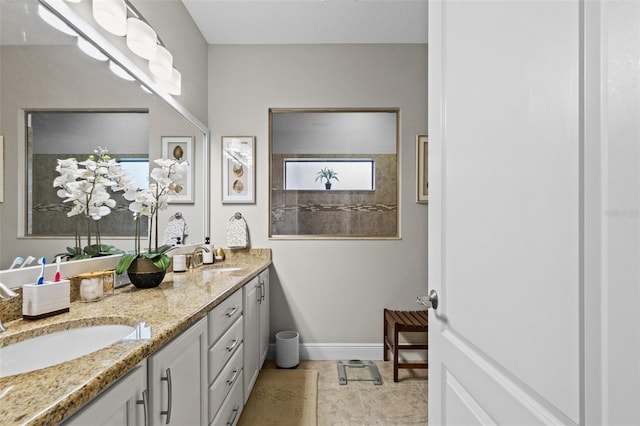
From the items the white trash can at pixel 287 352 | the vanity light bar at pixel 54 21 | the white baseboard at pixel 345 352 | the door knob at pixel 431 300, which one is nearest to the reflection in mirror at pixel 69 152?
the vanity light bar at pixel 54 21

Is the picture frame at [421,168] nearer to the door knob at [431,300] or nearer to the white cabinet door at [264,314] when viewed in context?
the white cabinet door at [264,314]

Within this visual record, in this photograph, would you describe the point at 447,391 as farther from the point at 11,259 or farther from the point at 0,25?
the point at 0,25

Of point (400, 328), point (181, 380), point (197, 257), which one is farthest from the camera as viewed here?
point (197, 257)

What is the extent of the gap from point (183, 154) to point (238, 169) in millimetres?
535

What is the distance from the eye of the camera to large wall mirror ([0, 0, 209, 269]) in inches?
40.4

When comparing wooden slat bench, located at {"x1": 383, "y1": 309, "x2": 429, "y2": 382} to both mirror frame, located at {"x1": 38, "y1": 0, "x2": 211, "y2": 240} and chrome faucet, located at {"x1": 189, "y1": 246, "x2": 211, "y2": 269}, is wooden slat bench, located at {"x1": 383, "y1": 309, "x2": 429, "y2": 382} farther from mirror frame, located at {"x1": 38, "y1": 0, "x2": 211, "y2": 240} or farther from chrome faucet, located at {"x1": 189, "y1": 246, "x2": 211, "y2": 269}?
mirror frame, located at {"x1": 38, "y1": 0, "x2": 211, "y2": 240}

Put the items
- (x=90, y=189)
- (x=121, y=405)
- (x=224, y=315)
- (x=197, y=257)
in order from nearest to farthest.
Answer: (x=121, y=405) < (x=90, y=189) < (x=224, y=315) < (x=197, y=257)

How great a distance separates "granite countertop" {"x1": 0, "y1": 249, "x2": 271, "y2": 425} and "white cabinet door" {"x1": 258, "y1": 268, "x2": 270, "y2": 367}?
1.87 ft

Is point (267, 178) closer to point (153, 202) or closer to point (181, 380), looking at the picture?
point (153, 202)

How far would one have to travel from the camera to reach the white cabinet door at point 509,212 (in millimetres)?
498

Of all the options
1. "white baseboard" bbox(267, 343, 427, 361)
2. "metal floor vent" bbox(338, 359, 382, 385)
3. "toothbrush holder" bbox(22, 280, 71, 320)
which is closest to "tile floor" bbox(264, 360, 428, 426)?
"metal floor vent" bbox(338, 359, 382, 385)

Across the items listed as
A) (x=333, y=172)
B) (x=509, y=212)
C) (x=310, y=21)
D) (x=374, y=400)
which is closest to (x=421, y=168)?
(x=333, y=172)

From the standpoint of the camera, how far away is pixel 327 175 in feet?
9.30

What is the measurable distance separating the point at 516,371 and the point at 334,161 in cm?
238
